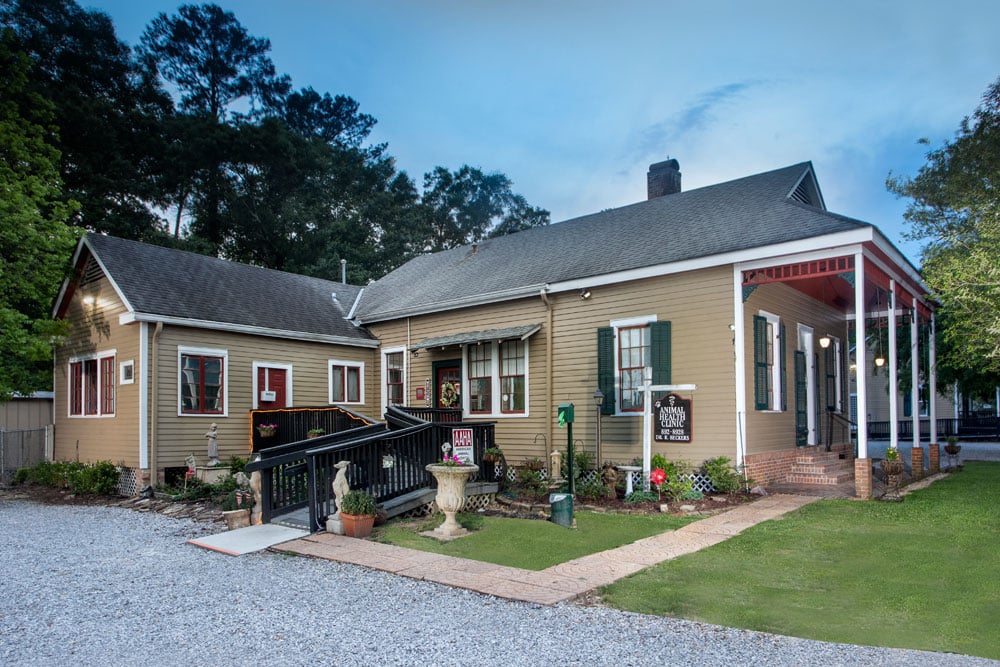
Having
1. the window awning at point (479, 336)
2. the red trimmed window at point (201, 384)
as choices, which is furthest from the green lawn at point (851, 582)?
the red trimmed window at point (201, 384)

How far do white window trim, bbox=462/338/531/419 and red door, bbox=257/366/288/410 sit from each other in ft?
14.1

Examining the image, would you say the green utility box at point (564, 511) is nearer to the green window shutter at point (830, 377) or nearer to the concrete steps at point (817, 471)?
the concrete steps at point (817, 471)

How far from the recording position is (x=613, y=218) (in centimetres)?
1609

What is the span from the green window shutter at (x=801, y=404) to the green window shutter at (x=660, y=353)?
323cm

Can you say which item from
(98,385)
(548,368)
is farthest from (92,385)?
(548,368)

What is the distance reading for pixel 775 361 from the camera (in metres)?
12.5

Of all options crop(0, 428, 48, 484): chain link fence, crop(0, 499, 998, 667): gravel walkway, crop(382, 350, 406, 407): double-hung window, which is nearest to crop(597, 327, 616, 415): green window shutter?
crop(382, 350, 406, 407): double-hung window

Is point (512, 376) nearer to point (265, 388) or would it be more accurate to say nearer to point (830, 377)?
point (265, 388)

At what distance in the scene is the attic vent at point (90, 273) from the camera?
14.8 meters

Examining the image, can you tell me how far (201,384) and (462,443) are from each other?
6652 mm

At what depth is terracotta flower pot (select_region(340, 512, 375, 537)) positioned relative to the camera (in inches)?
331

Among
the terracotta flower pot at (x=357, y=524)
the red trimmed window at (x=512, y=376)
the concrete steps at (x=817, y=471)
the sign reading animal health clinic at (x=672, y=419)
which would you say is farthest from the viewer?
the red trimmed window at (x=512, y=376)

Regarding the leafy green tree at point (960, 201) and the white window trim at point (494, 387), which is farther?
the white window trim at point (494, 387)

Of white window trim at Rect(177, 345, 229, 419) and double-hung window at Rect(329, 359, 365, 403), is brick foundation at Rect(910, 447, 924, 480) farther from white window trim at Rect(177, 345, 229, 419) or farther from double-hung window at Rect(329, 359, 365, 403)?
white window trim at Rect(177, 345, 229, 419)
